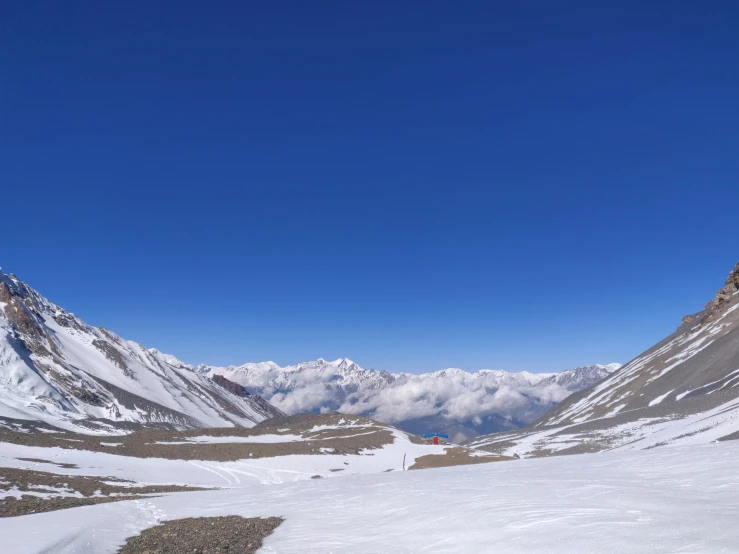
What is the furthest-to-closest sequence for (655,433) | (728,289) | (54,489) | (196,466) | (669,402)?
(728,289) < (669,402) < (655,433) < (196,466) < (54,489)

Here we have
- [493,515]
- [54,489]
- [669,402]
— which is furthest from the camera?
[669,402]

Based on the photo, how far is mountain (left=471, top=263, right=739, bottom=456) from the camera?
50094mm

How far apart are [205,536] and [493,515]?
9.20 m

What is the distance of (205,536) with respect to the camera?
578 inches

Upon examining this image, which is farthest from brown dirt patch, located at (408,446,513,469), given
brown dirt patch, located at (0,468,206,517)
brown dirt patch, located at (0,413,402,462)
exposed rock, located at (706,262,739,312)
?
exposed rock, located at (706,262,739,312)

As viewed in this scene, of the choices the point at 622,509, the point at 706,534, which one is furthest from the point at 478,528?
the point at 706,534

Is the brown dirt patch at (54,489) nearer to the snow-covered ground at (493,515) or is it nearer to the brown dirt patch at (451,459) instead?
the snow-covered ground at (493,515)

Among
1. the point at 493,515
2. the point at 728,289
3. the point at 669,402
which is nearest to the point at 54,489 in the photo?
the point at 493,515

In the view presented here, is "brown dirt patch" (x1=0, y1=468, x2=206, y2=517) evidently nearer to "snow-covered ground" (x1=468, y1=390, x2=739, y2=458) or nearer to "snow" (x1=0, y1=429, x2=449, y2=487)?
"snow" (x1=0, y1=429, x2=449, y2=487)

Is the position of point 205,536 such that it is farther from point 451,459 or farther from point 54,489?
point 451,459

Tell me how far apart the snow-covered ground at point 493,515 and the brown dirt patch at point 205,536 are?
529 millimetres

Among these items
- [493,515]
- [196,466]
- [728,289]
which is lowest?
[196,466]

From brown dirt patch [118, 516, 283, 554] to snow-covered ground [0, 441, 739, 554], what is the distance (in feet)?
1.74

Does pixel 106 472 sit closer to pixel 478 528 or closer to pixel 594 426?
pixel 478 528
